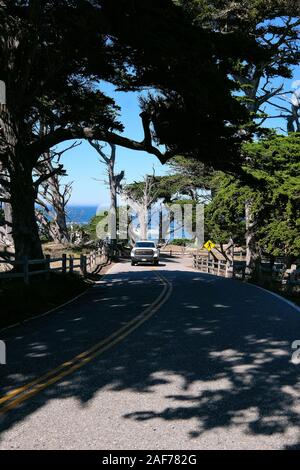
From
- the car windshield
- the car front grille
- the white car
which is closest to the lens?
the white car

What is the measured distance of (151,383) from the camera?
6.17 metres

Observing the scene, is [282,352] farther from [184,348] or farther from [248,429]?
[248,429]

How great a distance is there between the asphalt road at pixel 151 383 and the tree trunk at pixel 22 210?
19.7ft

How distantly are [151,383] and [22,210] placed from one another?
11618mm

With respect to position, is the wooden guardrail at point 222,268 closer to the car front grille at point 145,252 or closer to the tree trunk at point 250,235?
the tree trunk at point 250,235

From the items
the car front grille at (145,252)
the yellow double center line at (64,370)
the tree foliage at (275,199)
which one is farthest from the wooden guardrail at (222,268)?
the yellow double center line at (64,370)

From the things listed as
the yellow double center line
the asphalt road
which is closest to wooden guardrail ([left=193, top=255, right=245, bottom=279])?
the asphalt road

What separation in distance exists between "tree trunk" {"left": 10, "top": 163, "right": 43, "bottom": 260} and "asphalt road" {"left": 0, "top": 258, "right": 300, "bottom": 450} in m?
6.01

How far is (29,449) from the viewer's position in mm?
4301

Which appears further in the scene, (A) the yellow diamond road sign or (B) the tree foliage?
(A) the yellow diamond road sign

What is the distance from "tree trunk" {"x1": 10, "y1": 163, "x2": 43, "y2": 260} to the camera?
54.0ft

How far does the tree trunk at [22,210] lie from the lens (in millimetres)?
16453

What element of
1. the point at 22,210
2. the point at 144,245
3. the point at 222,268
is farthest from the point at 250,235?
the point at 22,210

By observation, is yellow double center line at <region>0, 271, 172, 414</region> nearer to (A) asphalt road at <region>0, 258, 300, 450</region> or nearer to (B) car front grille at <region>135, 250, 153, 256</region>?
(A) asphalt road at <region>0, 258, 300, 450</region>
